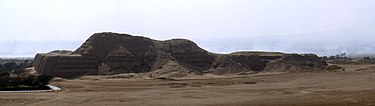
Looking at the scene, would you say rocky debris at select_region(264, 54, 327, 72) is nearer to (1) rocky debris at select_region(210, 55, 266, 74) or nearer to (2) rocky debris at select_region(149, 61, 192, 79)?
(1) rocky debris at select_region(210, 55, 266, 74)

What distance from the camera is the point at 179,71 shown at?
226 ft

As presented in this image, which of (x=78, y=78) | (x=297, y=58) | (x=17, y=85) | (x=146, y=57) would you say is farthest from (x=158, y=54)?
(x=17, y=85)

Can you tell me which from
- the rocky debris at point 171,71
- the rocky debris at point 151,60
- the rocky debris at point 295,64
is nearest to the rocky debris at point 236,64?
the rocky debris at point 151,60

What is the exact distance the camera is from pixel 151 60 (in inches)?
2894

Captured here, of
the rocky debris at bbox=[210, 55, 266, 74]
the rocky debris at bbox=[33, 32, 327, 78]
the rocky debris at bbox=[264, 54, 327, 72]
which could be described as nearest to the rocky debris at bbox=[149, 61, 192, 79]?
the rocky debris at bbox=[33, 32, 327, 78]

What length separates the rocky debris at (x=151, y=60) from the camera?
67500 millimetres

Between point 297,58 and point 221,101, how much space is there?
4521 centimetres

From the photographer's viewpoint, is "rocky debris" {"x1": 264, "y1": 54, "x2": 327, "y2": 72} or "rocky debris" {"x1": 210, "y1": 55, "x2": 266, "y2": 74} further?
"rocky debris" {"x1": 264, "y1": 54, "x2": 327, "y2": 72}

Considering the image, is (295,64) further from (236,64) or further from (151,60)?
(151,60)

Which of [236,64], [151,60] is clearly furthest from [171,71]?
[236,64]

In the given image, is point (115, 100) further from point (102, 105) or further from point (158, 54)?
point (158, 54)

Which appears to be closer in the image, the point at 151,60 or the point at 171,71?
the point at 171,71

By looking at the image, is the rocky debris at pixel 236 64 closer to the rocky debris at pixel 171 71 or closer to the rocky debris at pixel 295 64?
the rocky debris at pixel 295 64

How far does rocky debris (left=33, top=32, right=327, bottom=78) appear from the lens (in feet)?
221
